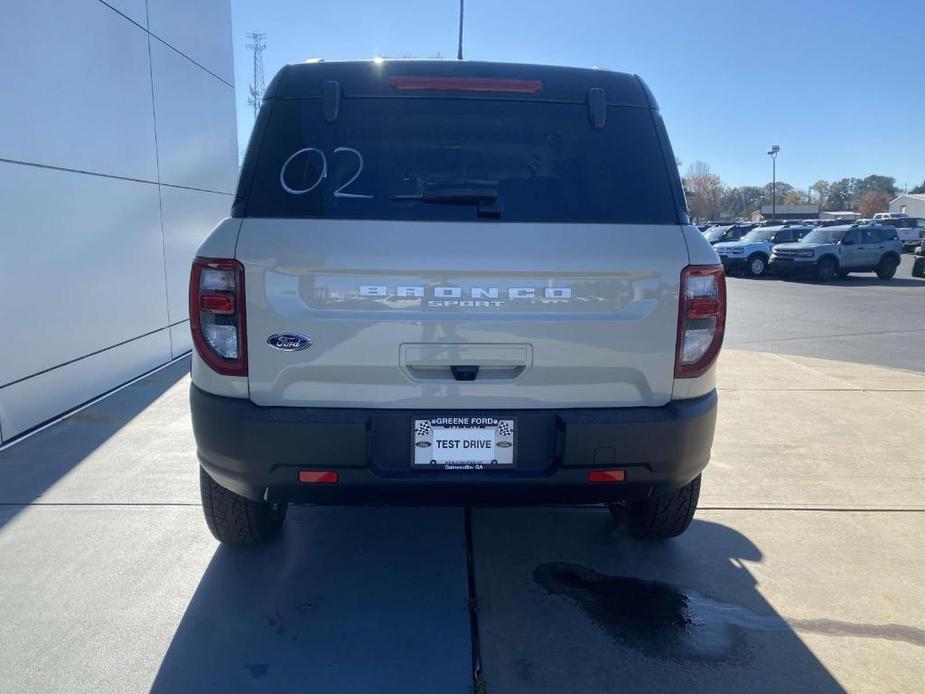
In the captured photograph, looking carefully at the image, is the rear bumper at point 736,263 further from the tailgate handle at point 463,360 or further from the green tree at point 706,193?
the green tree at point 706,193

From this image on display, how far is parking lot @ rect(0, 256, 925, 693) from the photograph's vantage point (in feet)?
8.63

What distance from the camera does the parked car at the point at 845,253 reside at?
2273 centimetres

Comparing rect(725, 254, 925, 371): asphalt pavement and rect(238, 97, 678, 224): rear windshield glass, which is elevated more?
rect(238, 97, 678, 224): rear windshield glass

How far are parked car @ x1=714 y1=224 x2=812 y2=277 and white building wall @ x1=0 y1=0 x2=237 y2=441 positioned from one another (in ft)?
67.0

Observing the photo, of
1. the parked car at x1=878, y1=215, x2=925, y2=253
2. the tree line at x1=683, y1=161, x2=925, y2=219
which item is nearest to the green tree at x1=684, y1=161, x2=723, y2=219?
the tree line at x1=683, y1=161, x2=925, y2=219

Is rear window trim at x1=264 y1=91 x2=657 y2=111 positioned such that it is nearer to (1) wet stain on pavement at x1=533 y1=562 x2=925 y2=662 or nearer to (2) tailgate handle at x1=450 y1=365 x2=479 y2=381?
(2) tailgate handle at x1=450 y1=365 x2=479 y2=381

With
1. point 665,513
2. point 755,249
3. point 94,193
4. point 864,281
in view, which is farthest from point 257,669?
point 755,249

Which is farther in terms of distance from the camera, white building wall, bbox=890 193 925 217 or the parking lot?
white building wall, bbox=890 193 925 217

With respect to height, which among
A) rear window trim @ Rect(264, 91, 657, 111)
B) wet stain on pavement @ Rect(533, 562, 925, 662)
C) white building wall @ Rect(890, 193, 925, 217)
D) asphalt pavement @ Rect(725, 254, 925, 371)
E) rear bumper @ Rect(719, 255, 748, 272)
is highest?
white building wall @ Rect(890, 193, 925, 217)

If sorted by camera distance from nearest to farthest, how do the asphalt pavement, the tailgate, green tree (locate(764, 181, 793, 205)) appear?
the tailgate → the asphalt pavement → green tree (locate(764, 181, 793, 205))

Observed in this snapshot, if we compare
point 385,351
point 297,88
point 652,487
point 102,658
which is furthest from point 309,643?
point 297,88

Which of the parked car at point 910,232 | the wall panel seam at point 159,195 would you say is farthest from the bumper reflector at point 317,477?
the parked car at point 910,232

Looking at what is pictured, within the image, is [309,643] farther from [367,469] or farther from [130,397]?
[130,397]

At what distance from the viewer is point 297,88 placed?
110 inches
